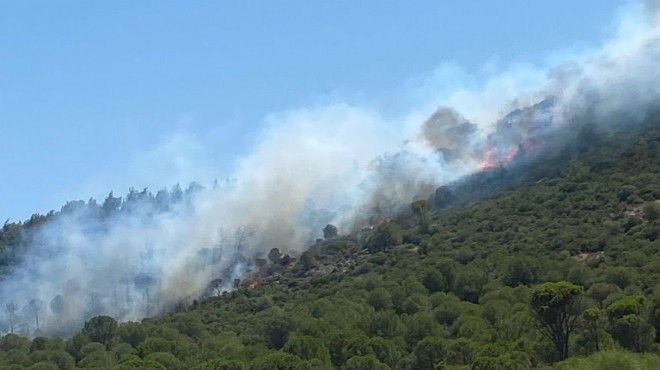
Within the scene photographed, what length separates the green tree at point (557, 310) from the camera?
70375mm

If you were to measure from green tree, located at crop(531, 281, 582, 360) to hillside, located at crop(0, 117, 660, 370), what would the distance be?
3.16 ft

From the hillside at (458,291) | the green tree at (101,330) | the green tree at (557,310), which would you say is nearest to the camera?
the green tree at (557,310)

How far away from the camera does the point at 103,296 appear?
169625 mm

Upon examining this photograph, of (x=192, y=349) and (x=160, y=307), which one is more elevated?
(x=160, y=307)

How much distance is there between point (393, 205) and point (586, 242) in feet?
236

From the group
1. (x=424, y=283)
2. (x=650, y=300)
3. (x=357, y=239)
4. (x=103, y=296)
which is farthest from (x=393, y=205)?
(x=650, y=300)

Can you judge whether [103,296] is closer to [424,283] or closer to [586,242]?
[424,283]

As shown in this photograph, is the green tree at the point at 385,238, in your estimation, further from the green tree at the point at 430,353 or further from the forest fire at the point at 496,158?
the green tree at the point at 430,353

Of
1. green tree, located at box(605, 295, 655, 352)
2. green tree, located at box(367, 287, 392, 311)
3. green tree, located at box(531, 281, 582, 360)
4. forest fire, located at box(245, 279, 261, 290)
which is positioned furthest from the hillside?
green tree, located at box(531, 281, 582, 360)

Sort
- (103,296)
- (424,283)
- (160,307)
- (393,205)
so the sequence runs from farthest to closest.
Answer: (393,205) < (103,296) < (160,307) < (424,283)

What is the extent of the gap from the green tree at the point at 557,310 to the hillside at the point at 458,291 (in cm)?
96

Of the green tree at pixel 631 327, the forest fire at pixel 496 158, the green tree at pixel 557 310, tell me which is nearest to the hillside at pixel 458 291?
the green tree at pixel 631 327

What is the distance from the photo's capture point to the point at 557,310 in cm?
7069

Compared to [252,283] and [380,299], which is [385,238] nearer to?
[252,283]
